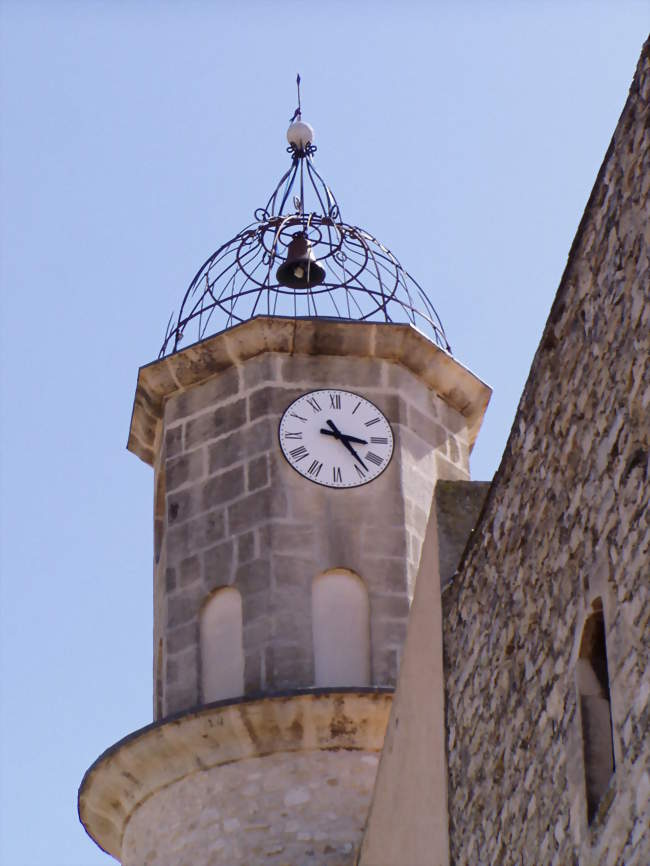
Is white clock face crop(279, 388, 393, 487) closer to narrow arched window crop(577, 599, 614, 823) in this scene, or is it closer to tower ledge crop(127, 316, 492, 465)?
tower ledge crop(127, 316, 492, 465)

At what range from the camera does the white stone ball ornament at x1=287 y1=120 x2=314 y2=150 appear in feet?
50.7

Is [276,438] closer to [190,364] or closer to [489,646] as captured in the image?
[190,364]

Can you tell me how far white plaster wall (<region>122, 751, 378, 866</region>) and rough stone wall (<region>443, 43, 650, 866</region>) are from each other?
4295mm

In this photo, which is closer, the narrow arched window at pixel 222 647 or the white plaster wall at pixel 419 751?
the white plaster wall at pixel 419 751

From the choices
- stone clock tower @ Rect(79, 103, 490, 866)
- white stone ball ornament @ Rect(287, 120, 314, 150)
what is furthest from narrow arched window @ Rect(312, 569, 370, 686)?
white stone ball ornament @ Rect(287, 120, 314, 150)

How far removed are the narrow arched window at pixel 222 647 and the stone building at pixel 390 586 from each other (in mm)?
18

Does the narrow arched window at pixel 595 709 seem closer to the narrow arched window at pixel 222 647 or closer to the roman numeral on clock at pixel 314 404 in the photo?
the narrow arched window at pixel 222 647

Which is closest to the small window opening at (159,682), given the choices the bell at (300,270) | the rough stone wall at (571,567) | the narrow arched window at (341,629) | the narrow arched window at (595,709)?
the narrow arched window at (341,629)

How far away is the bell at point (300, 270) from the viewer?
48.3 ft

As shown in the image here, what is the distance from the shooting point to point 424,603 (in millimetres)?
9062

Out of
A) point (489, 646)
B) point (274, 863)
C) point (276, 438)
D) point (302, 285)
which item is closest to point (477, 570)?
point (489, 646)

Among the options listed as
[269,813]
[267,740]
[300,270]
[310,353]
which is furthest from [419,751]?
[300,270]

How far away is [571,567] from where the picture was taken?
6.68 meters

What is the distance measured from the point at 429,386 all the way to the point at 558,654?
7699 millimetres
